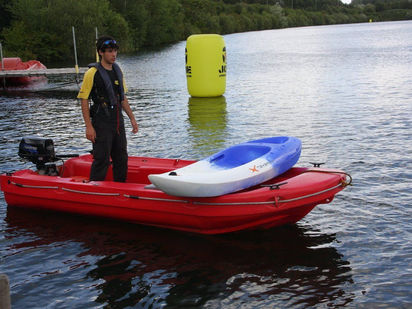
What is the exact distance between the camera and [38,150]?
703 cm

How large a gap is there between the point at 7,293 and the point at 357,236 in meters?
4.11

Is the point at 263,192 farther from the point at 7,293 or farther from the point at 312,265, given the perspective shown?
the point at 7,293

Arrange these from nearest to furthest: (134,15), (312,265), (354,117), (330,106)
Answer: (312,265) < (354,117) < (330,106) < (134,15)

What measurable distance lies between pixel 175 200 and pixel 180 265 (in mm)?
736

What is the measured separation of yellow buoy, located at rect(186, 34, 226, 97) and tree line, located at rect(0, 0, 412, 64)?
83.1ft

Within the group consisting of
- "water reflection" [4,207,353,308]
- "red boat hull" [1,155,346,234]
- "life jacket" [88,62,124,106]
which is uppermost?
"life jacket" [88,62,124,106]

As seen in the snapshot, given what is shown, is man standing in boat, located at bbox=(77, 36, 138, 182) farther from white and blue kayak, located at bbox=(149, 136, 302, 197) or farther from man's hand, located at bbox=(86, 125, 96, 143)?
white and blue kayak, located at bbox=(149, 136, 302, 197)

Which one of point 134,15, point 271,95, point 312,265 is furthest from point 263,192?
point 134,15

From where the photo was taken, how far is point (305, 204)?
547 cm

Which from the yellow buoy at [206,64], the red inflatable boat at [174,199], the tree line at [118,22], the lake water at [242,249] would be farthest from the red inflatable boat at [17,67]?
the red inflatable boat at [174,199]

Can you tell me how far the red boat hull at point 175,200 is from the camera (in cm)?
544

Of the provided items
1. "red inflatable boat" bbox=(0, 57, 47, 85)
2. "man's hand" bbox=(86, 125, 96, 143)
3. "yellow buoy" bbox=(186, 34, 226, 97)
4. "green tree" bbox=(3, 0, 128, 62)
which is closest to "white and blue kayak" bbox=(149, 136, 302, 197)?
"man's hand" bbox=(86, 125, 96, 143)

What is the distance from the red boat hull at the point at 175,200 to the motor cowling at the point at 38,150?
0.22 meters

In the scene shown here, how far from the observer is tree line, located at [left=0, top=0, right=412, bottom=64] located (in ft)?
135
